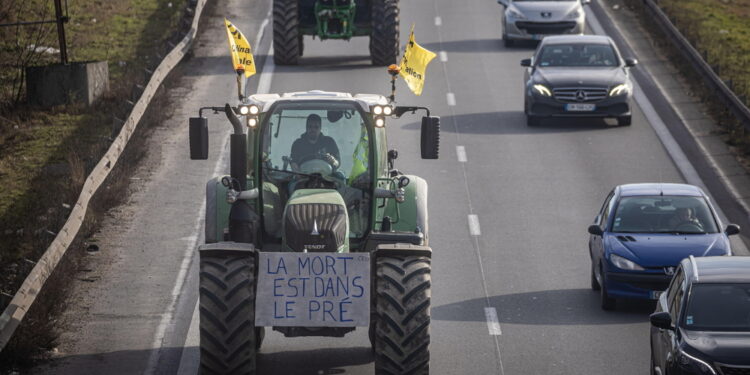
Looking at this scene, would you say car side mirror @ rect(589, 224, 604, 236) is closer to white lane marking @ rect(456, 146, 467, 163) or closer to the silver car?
white lane marking @ rect(456, 146, 467, 163)

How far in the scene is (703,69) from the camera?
30562 mm

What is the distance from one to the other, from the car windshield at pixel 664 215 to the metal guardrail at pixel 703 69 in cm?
807

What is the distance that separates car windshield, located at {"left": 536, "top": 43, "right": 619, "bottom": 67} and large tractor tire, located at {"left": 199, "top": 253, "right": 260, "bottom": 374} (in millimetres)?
18153

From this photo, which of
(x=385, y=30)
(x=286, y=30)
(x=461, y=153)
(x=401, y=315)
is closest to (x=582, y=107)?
(x=461, y=153)

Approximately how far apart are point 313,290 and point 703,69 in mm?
19239

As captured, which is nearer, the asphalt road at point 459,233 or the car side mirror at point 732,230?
the asphalt road at point 459,233

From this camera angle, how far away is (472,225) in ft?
74.1

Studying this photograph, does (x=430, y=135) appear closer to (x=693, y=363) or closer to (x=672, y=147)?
(x=693, y=363)

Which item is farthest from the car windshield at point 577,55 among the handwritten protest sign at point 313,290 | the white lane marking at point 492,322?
the handwritten protest sign at point 313,290

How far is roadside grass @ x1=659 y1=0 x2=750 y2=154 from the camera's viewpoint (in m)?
29.1

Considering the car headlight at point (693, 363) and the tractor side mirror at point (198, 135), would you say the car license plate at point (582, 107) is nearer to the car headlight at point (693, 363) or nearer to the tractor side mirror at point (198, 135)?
the tractor side mirror at point (198, 135)

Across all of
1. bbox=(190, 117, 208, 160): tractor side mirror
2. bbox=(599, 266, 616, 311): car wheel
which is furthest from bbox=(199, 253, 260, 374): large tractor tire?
bbox=(599, 266, 616, 311): car wheel

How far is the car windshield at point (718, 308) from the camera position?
42.3ft

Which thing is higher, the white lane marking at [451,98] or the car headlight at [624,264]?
the car headlight at [624,264]
